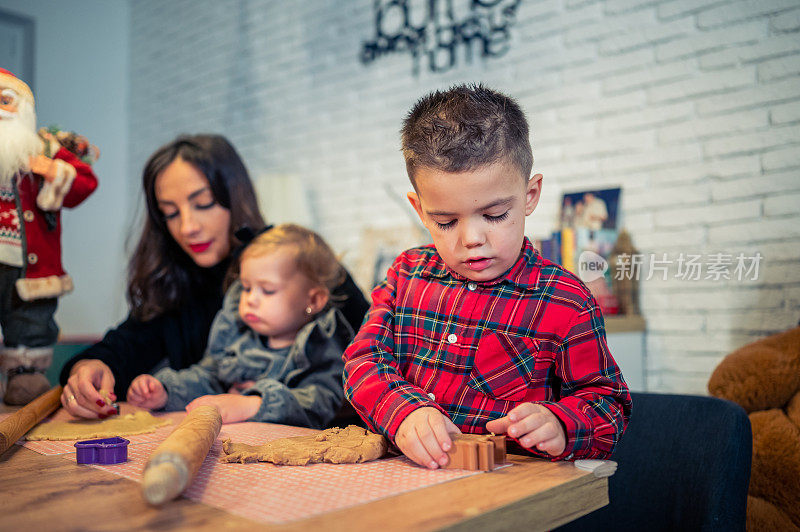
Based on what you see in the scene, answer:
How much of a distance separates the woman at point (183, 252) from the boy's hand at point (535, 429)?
79 centimetres

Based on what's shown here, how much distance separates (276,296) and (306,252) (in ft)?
0.42

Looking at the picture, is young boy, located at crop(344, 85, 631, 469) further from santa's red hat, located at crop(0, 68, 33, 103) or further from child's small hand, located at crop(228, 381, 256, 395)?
santa's red hat, located at crop(0, 68, 33, 103)

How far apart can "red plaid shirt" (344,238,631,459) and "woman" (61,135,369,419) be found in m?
0.54

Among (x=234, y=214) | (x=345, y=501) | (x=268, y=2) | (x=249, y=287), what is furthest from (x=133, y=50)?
(x=345, y=501)

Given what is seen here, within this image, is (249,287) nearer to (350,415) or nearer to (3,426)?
(350,415)

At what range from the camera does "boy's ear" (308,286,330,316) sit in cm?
147

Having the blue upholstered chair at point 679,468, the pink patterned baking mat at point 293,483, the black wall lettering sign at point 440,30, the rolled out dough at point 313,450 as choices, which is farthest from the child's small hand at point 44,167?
the black wall lettering sign at point 440,30

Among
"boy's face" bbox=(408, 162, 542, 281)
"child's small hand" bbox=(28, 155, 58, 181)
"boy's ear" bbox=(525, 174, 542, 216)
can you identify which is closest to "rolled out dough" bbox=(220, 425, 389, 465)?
"boy's face" bbox=(408, 162, 542, 281)

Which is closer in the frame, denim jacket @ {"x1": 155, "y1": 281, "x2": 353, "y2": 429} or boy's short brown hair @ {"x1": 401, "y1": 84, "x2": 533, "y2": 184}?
boy's short brown hair @ {"x1": 401, "y1": 84, "x2": 533, "y2": 184}

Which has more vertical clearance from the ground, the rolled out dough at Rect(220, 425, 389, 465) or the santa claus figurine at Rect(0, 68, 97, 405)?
the santa claus figurine at Rect(0, 68, 97, 405)

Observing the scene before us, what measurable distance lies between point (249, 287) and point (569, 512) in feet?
3.14

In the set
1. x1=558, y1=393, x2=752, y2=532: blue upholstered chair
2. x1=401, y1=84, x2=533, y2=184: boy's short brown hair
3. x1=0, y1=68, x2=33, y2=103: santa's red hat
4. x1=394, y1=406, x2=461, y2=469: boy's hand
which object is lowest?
x1=558, y1=393, x2=752, y2=532: blue upholstered chair

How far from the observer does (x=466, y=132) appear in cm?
87

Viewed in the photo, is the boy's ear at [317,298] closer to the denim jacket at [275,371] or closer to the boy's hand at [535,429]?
the denim jacket at [275,371]
